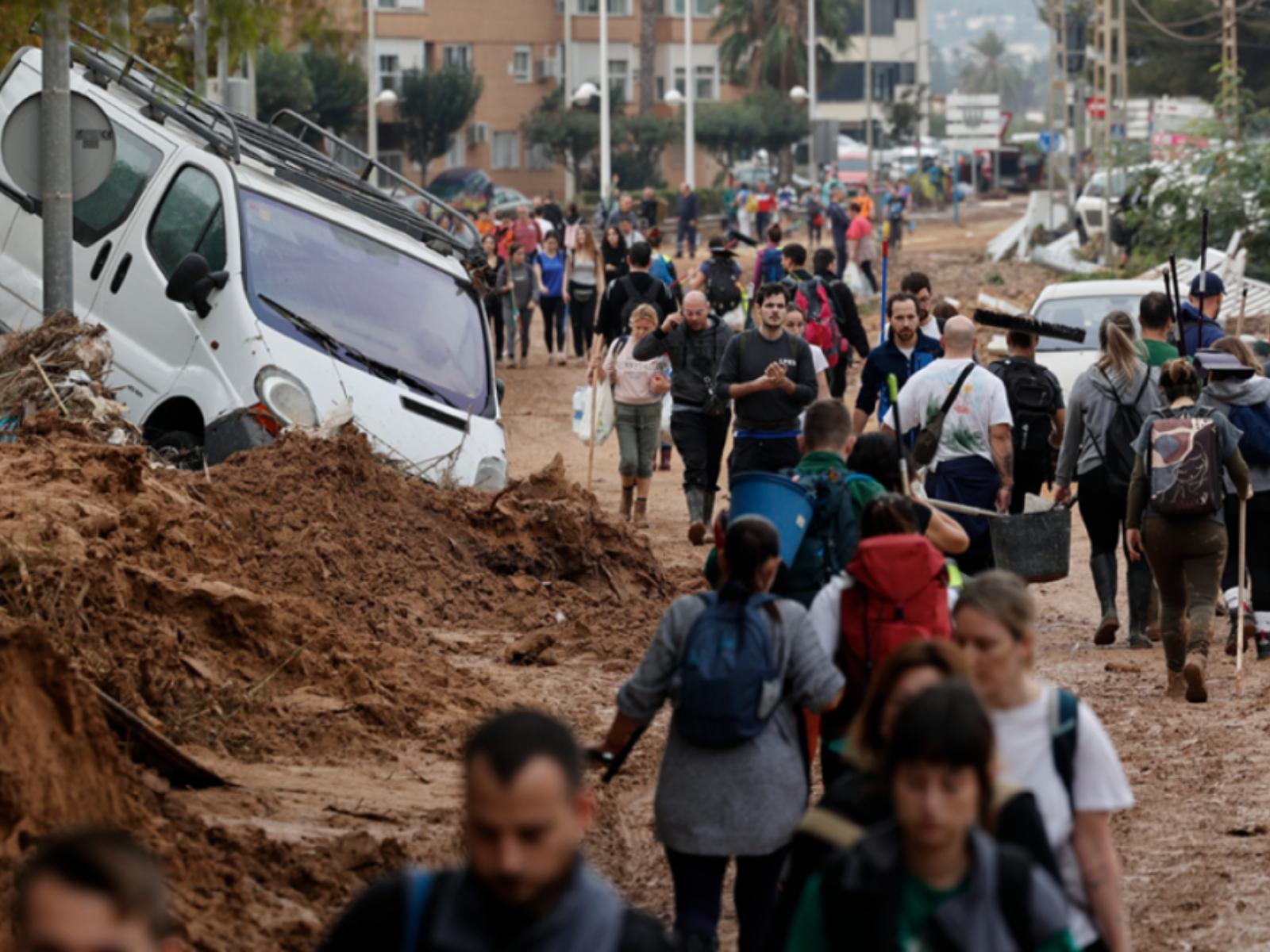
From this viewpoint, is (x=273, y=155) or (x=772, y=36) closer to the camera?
(x=273, y=155)

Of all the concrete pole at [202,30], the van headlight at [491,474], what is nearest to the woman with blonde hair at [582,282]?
the van headlight at [491,474]

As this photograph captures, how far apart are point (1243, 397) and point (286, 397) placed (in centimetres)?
522

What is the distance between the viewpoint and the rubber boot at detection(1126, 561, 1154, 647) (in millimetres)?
11984

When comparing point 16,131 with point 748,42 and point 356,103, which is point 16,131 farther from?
point 748,42

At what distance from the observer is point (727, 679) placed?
5582 mm

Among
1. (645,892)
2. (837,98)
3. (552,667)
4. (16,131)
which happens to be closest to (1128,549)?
(552,667)

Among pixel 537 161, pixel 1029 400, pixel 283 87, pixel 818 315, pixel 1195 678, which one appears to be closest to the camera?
pixel 1195 678

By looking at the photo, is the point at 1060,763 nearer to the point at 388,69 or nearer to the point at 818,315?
the point at 818,315

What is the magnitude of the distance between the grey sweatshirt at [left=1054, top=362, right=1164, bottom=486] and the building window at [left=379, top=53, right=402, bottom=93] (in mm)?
67026

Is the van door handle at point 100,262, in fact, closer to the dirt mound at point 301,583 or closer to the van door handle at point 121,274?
the van door handle at point 121,274

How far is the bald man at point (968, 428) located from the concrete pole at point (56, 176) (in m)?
4.88

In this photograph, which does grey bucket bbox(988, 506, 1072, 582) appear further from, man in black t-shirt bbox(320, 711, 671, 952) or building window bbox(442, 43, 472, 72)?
building window bbox(442, 43, 472, 72)

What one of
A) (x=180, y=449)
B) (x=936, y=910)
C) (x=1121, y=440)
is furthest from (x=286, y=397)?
(x=936, y=910)

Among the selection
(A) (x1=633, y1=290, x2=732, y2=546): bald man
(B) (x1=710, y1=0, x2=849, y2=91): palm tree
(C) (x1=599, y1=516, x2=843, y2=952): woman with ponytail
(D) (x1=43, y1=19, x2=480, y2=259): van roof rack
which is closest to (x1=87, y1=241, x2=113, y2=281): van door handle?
(D) (x1=43, y1=19, x2=480, y2=259): van roof rack
